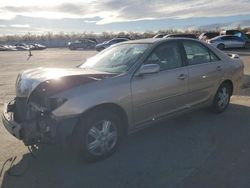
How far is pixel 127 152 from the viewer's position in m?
5.29

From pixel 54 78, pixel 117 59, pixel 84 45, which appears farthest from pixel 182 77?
pixel 84 45

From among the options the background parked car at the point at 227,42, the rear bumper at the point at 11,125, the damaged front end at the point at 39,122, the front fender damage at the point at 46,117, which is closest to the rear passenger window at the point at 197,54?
the front fender damage at the point at 46,117

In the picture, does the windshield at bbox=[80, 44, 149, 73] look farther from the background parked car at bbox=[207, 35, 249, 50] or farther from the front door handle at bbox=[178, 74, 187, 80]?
the background parked car at bbox=[207, 35, 249, 50]

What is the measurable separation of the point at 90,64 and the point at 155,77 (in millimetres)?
1219

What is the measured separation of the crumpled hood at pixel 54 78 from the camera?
4664 millimetres

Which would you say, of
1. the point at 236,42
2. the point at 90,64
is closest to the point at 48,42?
the point at 236,42

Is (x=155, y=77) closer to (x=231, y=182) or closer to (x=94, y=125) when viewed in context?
(x=94, y=125)

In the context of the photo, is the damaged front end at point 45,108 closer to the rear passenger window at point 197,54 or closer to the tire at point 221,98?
the rear passenger window at point 197,54

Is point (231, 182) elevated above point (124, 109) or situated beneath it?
situated beneath

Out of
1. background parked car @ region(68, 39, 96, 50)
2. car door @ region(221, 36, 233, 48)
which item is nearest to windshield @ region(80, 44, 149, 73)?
car door @ region(221, 36, 233, 48)

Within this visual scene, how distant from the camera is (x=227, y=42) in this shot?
1389 inches

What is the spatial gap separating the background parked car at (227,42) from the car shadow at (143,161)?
29.8 metres

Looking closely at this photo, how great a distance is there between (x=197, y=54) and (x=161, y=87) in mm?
1380

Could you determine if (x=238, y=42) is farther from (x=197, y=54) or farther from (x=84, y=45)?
(x=197, y=54)
